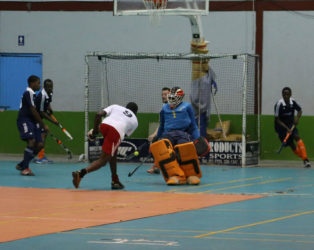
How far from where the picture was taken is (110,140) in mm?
16547

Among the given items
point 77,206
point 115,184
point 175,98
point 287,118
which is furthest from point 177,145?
point 287,118

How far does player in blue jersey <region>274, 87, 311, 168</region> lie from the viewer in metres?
23.1

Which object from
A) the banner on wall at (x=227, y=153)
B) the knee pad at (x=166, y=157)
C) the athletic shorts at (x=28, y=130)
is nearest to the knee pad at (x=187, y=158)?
the knee pad at (x=166, y=157)

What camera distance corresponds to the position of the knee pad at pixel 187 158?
690 inches

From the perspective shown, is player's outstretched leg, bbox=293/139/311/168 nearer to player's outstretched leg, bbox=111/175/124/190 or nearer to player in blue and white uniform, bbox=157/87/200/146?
player in blue and white uniform, bbox=157/87/200/146

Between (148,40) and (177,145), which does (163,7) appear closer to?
(148,40)

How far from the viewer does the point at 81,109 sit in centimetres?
2830

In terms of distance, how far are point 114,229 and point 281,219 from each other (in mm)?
2449

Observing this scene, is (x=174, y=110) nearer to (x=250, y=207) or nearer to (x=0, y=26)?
(x=250, y=207)

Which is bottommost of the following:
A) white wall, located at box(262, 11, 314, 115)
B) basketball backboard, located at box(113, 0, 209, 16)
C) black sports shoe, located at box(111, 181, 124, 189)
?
black sports shoe, located at box(111, 181, 124, 189)

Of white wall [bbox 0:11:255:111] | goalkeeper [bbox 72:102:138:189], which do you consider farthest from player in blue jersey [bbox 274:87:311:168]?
goalkeeper [bbox 72:102:138:189]

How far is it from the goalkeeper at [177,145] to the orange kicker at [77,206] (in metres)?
1.46

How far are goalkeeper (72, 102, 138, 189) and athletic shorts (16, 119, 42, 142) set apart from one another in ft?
10.8

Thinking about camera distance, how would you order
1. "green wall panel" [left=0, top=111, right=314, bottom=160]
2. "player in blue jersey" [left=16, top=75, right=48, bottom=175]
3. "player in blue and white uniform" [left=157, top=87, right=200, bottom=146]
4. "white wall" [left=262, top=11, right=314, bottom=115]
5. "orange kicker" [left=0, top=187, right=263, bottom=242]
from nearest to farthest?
"orange kicker" [left=0, top=187, right=263, bottom=242], "player in blue and white uniform" [left=157, top=87, right=200, bottom=146], "player in blue jersey" [left=16, top=75, right=48, bottom=175], "green wall panel" [left=0, top=111, right=314, bottom=160], "white wall" [left=262, top=11, right=314, bottom=115]
